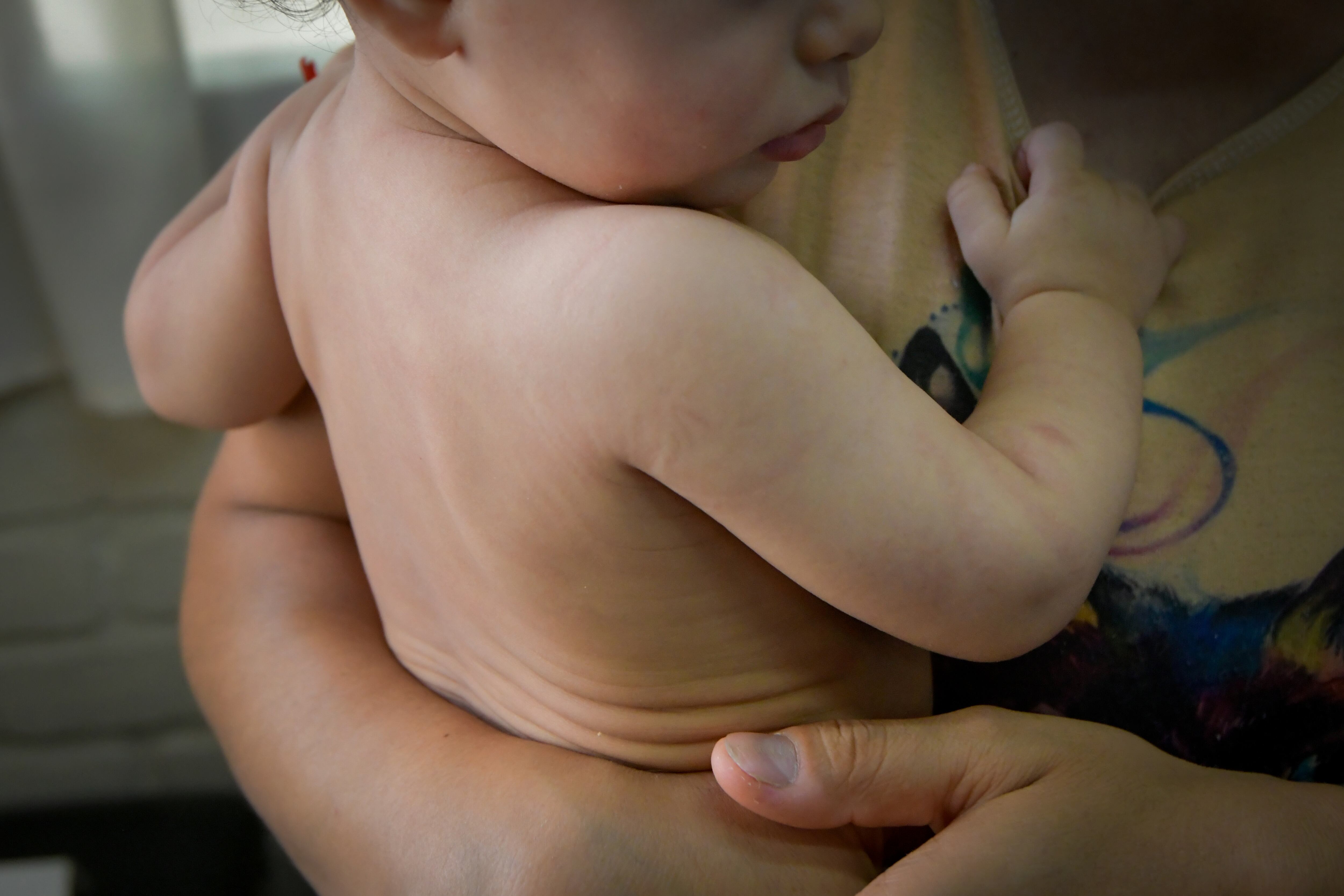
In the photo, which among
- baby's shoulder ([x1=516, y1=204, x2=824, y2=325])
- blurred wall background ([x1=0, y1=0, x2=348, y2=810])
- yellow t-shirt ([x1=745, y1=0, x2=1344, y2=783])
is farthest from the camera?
blurred wall background ([x1=0, y1=0, x2=348, y2=810])

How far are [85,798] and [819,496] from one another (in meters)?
1.24

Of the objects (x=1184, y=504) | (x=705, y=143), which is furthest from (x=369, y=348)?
(x=1184, y=504)

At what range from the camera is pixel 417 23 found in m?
0.44

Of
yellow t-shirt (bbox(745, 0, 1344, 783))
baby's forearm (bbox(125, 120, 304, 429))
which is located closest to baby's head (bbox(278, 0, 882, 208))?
yellow t-shirt (bbox(745, 0, 1344, 783))

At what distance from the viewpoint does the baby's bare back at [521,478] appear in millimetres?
456

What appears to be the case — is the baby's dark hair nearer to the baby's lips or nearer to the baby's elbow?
the baby's lips

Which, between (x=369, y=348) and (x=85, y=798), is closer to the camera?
(x=369, y=348)

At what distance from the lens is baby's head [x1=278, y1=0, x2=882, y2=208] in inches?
16.6

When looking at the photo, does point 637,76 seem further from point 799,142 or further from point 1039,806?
→ point 1039,806

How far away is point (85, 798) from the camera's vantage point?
1325 mm

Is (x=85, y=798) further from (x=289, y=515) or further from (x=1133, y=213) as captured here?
(x=1133, y=213)

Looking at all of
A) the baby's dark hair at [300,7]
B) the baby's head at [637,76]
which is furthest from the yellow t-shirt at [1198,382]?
the baby's dark hair at [300,7]

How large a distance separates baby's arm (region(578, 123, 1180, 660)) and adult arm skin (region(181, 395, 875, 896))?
0.14 meters

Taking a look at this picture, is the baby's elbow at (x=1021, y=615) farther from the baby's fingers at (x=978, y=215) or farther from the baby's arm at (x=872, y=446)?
the baby's fingers at (x=978, y=215)
